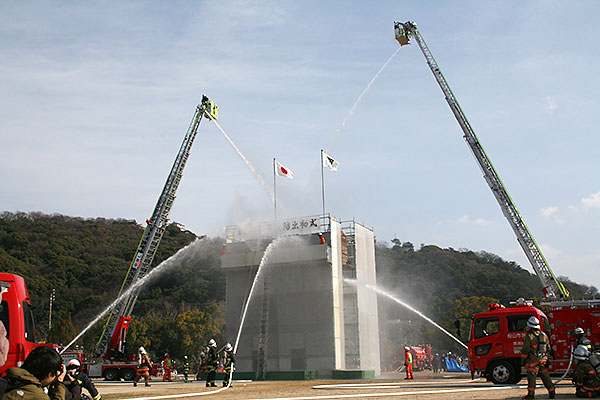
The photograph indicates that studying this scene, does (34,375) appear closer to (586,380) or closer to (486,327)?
(586,380)

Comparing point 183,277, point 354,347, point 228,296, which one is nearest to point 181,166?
point 228,296

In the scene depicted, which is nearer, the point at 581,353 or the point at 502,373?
the point at 581,353

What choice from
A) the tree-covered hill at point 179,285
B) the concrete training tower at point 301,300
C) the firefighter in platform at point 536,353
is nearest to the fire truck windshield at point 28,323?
the firefighter in platform at point 536,353

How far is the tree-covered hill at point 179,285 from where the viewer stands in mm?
74812

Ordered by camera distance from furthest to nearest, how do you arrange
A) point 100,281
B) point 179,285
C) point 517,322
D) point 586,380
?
point 100,281 → point 179,285 → point 517,322 → point 586,380

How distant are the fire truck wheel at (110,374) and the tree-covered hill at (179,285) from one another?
104 feet

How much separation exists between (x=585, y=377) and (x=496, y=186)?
38.4 metres

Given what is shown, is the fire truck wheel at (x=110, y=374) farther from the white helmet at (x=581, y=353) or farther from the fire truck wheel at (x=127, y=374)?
the white helmet at (x=581, y=353)

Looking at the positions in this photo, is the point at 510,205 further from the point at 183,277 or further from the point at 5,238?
the point at 5,238

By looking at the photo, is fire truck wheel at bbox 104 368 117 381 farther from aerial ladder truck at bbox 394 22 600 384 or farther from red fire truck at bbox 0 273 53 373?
red fire truck at bbox 0 273 53 373

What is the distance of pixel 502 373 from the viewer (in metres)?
21.3

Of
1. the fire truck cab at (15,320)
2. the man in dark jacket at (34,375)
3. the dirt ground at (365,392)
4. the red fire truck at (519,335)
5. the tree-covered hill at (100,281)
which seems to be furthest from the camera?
the tree-covered hill at (100,281)

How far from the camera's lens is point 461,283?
4114 inches

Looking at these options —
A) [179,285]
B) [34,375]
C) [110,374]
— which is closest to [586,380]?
[34,375]
